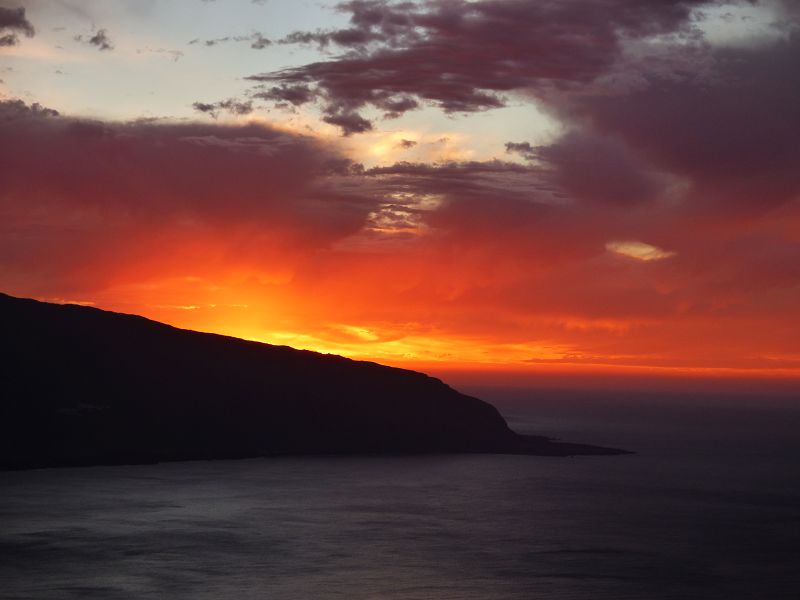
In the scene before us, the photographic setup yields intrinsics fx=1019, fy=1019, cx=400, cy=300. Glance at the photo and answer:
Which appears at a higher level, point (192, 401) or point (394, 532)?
point (192, 401)

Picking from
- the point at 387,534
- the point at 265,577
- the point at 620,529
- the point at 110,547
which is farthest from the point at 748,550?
the point at 110,547

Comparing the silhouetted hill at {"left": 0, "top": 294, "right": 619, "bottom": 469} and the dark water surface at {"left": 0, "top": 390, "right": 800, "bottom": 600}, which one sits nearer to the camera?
the dark water surface at {"left": 0, "top": 390, "right": 800, "bottom": 600}

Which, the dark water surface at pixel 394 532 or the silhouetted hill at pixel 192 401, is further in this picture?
the silhouetted hill at pixel 192 401

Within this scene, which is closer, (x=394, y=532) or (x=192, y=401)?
(x=394, y=532)

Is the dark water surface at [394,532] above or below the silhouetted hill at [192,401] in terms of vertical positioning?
below

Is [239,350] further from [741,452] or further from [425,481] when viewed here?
[741,452]

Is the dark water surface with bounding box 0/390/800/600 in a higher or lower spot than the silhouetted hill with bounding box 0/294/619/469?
lower
